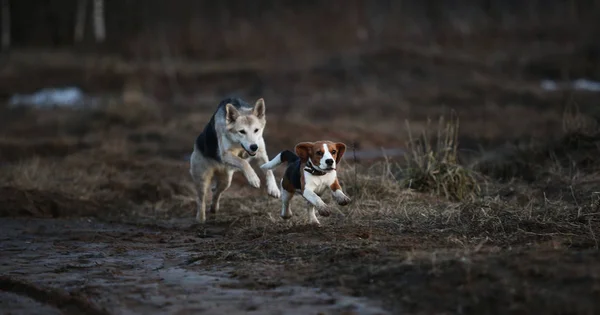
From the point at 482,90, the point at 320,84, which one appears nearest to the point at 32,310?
the point at 482,90

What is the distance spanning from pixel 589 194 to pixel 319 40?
34008 millimetres

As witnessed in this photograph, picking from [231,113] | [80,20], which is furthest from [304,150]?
[80,20]

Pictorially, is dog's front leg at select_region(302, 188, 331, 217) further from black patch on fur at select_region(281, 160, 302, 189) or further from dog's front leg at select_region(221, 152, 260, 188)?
dog's front leg at select_region(221, 152, 260, 188)

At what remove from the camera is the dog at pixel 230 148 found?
33.2ft

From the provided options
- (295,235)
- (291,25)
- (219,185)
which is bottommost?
(295,235)

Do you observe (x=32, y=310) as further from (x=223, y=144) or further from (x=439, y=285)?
(x=223, y=144)

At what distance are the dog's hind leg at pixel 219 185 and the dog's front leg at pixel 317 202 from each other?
255cm

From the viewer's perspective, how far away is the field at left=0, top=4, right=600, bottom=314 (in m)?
6.41

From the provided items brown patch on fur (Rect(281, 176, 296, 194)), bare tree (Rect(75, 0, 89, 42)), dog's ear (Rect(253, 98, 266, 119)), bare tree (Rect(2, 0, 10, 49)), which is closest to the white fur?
brown patch on fur (Rect(281, 176, 296, 194))

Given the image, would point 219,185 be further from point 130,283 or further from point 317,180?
point 130,283

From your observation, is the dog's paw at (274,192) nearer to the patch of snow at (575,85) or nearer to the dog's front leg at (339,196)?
the dog's front leg at (339,196)

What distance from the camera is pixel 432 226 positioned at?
896 centimetres

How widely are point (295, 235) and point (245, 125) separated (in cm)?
200

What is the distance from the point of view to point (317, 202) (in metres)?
8.59
